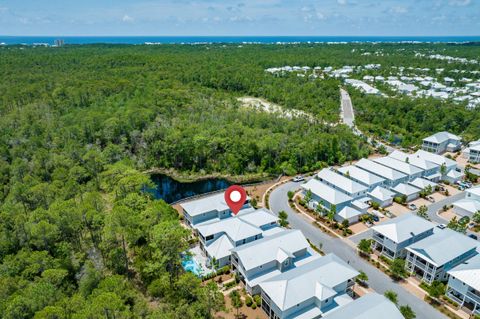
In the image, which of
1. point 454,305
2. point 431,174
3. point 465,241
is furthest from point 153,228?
point 431,174

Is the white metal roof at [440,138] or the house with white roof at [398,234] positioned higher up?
the white metal roof at [440,138]

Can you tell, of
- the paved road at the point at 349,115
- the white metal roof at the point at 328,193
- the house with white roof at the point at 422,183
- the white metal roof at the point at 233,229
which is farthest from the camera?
the paved road at the point at 349,115

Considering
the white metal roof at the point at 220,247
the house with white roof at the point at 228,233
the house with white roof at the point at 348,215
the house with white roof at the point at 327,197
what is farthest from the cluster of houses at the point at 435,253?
the white metal roof at the point at 220,247

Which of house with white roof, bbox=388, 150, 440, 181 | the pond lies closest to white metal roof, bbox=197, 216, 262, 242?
the pond

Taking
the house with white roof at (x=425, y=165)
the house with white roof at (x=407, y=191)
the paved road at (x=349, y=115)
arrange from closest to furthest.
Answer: the house with white roof at (x=407, y=191) < the house with white roof at (x=425, y=165) < the paved road at (x=349, y=115)

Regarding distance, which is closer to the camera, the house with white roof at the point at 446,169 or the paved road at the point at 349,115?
the house with white roof at the point at 446,169

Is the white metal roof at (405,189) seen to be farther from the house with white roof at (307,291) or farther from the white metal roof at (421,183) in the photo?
the house with white roof at (307,291)

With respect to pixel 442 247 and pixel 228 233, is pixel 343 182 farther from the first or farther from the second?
pixel 228 233
